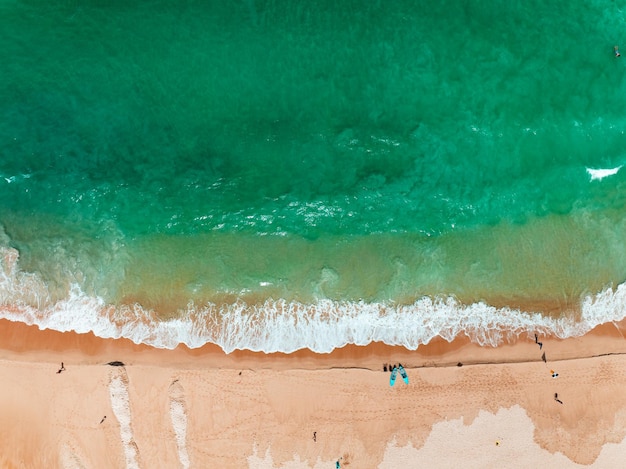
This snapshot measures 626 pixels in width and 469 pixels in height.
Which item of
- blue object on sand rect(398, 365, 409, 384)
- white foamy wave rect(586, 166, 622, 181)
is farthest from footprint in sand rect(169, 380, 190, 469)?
white foamy wave rect(586, 166, 622, 181)

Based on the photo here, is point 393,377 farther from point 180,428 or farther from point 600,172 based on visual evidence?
point 600,172

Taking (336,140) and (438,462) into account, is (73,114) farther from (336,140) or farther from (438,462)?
(438,462)

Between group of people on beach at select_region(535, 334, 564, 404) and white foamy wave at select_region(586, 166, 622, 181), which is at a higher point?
white foamy wave at select_region(586, 166, 622, 181)

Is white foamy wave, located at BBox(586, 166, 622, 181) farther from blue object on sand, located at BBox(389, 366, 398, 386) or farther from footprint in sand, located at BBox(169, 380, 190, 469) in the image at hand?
footprint in sand, located at BBox(169, 380, 190, 469)

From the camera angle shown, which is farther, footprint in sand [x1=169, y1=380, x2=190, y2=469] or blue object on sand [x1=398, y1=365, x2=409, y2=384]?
blue object on sand [x1=398, y1=365, x2=409, y2=384]

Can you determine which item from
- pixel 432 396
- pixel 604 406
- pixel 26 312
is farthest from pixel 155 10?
pixel 604 406

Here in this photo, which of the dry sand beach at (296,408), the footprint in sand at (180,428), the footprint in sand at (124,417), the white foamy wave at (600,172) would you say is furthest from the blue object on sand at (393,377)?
the white foamy wave at (600,172)

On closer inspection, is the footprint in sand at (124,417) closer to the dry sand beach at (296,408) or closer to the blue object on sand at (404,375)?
the dry sand beach at (296,408)
